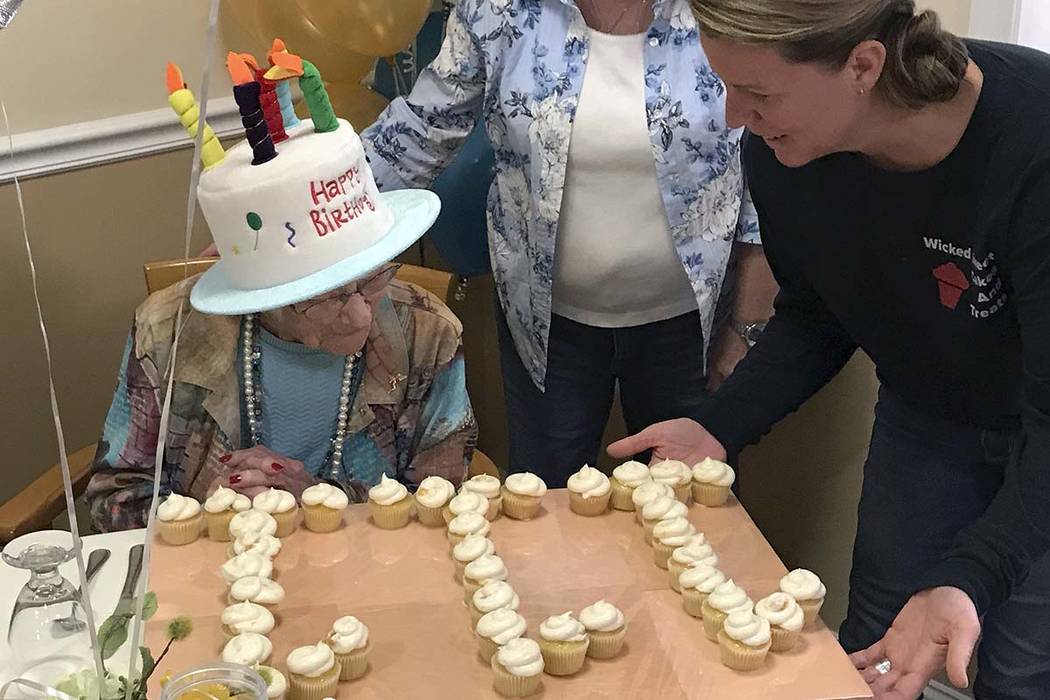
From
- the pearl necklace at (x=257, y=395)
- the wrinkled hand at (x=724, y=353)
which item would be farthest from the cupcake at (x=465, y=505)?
the wrinkled hand at (x=724, y=353)

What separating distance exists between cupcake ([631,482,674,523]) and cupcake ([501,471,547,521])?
11 centimetres

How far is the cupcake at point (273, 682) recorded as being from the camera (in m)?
1.07

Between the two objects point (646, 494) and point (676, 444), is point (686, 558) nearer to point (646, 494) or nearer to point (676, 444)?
point (646, 494)

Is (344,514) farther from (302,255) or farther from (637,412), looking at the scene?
(637,412)

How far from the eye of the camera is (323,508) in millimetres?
1380

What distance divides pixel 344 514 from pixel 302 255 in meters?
0.36

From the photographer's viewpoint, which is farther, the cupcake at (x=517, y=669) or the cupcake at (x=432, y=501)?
the cupcake at (x=432, y=501)

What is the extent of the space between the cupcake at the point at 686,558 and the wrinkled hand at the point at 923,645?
0.18 m

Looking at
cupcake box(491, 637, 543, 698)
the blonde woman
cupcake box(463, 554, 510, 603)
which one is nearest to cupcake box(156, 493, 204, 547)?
cupcake box(463, 554, 510, 603)

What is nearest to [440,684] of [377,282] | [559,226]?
[377,282]

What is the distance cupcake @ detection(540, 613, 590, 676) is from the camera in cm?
113

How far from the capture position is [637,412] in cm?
210

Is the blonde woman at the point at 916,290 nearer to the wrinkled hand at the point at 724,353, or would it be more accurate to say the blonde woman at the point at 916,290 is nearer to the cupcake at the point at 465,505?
the cupcake at the point at 465,505

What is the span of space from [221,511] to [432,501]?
0.25m
